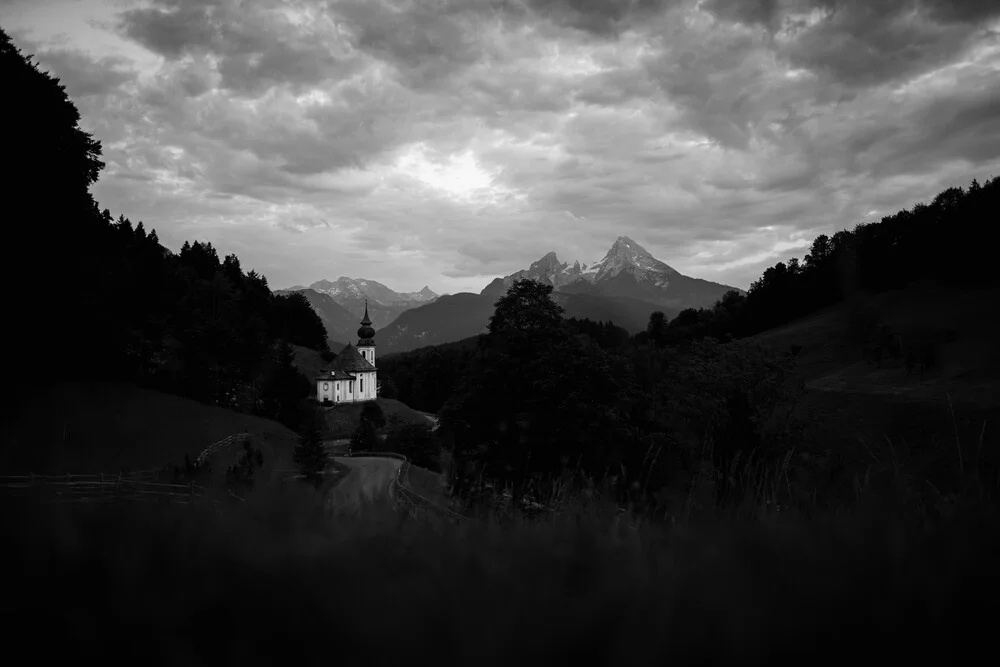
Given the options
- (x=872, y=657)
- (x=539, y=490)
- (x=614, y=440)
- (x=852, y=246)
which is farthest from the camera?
(x=852, y=246)

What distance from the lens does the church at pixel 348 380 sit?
9325cm

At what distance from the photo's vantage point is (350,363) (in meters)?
96.2

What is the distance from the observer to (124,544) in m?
3.10

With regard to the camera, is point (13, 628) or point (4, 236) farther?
point (4, 236)

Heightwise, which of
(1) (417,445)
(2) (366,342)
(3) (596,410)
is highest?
(2) (366,342)

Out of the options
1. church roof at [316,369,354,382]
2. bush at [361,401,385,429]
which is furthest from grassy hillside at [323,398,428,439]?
church roof at [316,369,354,382]

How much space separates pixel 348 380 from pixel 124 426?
62.8 meters

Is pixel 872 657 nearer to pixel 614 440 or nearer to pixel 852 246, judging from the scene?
A: pixel 614 440

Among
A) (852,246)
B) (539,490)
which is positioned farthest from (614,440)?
(852,246)

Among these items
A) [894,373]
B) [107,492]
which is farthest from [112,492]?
[894,373]

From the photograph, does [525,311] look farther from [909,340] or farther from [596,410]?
[909,340]

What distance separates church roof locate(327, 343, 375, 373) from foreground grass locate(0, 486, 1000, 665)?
309 feet

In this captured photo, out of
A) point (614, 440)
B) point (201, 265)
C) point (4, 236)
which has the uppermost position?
point (201, 265)

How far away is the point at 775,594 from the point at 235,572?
7.82 feet
